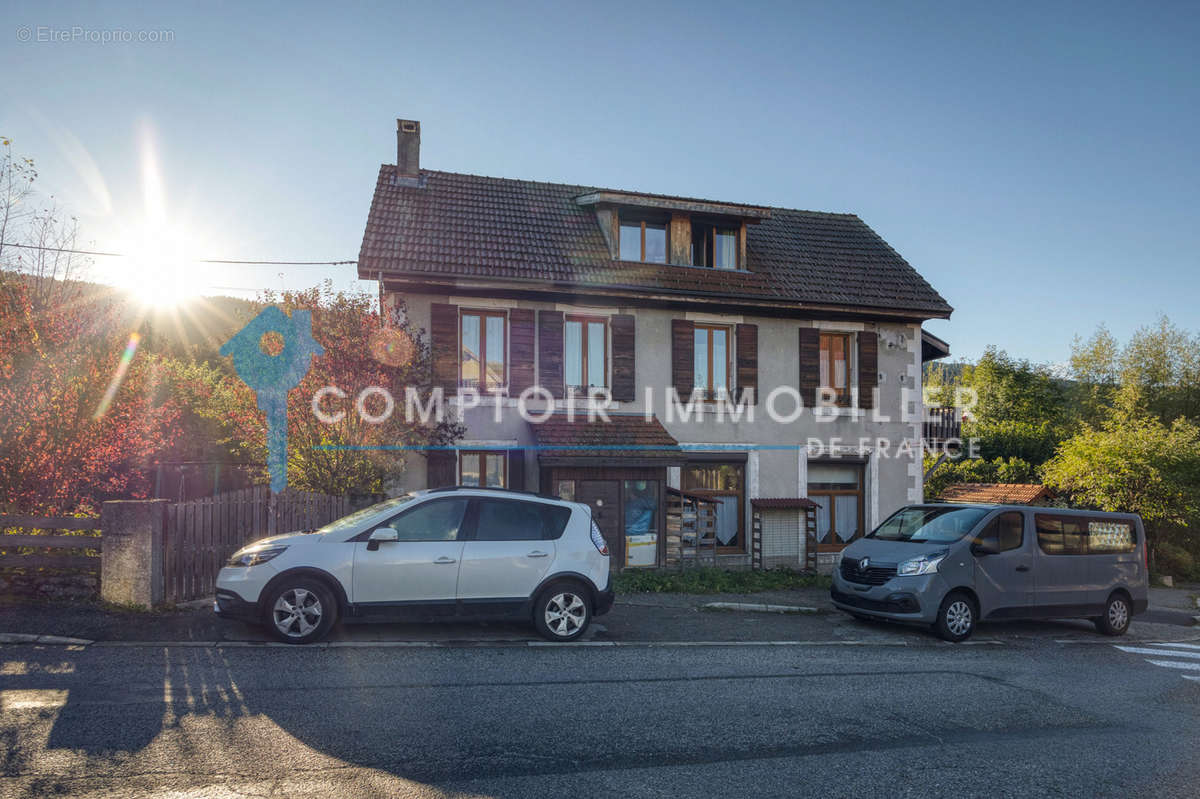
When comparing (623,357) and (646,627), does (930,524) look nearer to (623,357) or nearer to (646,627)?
(646,627)

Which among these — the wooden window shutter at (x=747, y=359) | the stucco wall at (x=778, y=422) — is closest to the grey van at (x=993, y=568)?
the stucco wall at (x=778, y=422)

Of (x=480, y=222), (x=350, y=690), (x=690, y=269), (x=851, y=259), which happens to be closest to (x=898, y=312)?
(x=851, y=259)

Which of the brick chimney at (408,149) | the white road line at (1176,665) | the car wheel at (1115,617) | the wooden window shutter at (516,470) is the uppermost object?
the brick chimney at (408,149)

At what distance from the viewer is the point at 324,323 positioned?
44.9ft

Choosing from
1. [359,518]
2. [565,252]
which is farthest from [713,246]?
[359,518]

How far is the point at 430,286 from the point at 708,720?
11.1 m

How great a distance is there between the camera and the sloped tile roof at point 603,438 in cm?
1509

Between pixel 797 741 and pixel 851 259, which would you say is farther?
pixel 851 259

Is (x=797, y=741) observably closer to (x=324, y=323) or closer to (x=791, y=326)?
(x=324, y=323)

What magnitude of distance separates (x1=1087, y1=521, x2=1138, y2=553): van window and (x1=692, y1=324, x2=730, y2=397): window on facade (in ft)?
24.5

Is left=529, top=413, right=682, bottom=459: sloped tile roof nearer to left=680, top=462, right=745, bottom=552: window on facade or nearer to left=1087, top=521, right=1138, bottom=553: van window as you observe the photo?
left=680, top=462, right=745, bottom=552: window on facade

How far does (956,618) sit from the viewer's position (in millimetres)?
11102

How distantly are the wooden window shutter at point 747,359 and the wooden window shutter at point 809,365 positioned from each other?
117cm

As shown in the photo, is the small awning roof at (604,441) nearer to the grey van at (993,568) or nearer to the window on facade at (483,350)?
the window on facade at (483,350)
